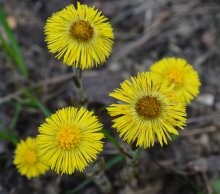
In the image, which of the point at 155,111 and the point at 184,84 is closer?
the point at 155,111

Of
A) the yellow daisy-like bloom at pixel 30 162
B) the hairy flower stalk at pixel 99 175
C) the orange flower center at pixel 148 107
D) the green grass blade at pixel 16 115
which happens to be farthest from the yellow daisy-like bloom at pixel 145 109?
the green grass blade at pixel 16 115

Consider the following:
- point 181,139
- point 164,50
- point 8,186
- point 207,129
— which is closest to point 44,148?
point 8,186

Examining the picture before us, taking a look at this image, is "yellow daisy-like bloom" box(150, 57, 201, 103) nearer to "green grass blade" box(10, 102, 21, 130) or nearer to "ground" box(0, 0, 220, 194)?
"ground" box(0, 0, 220, 194)

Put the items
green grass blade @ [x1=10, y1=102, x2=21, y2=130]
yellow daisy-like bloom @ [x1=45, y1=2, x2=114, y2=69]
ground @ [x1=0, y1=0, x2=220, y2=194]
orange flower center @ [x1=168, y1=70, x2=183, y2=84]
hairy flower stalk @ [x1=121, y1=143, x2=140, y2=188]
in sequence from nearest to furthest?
1. yellow daisy-like bloom @ [x1=45, y1=2, x2=114, y2=69]
2. hairy flower stalk @ [x1=121, y1=143, x2=140, y2=188]
3. orange flower center @ [x1=168, y1=70, x2=183, y2=84]
4. ground @ [x1=0, y1=0, x2=220, y2=194]
5. green grass blade @ [x1=10, y1=102, x2=21, y2=130]

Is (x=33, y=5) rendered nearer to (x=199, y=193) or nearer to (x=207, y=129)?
(x=207, y=129)

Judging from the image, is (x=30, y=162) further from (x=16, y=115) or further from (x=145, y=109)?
(x=145, y=109)

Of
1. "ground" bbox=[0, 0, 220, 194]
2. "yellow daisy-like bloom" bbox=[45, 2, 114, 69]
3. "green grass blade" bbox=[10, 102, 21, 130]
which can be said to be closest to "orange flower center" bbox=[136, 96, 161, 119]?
"yellow daisy-like bloom" bbox=[45, 2, 114, 69]

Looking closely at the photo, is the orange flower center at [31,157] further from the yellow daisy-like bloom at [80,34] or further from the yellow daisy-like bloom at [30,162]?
the yellow daisy-like bloom at [80,34]
